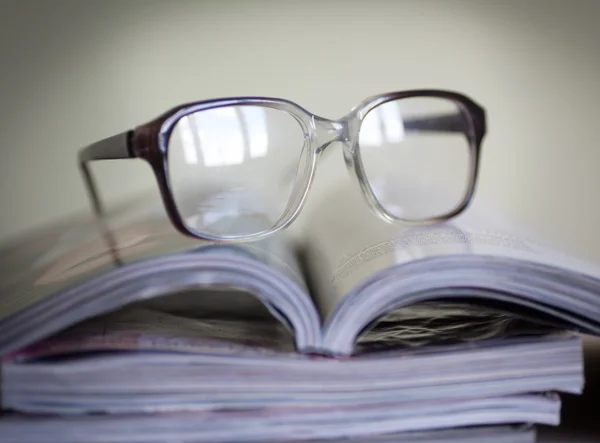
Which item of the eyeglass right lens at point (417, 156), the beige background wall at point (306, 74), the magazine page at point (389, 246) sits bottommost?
the magazine page at point (389, 246)

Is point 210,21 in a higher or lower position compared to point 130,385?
higher

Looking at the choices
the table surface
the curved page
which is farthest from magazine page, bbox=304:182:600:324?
the table surface

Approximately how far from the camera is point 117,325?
0.40 m

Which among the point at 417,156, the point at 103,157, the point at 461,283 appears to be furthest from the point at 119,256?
the point at 417,156

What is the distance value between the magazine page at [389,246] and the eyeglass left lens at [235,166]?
6 centimetres

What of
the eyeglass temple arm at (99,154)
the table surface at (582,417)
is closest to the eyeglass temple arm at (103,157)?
the eyeglass temple arm at (99,154)

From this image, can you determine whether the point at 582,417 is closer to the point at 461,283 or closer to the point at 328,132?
the point at 461,283

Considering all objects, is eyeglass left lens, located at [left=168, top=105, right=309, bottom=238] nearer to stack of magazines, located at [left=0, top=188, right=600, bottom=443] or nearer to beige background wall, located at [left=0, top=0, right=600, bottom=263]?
stack of magazines, located at [left=0, top=188, right=600, bottom=443]

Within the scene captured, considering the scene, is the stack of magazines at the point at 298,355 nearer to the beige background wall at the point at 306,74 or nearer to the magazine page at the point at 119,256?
the magazine page at the point at 119,256

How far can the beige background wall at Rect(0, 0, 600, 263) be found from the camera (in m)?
0.67

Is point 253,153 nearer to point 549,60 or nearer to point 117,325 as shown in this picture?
point 117,325

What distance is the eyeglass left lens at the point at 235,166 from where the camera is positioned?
46 centimetres

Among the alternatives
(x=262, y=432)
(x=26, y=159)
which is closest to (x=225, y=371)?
(x=262, y=432)

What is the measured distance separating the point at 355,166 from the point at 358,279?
0.48 ft
